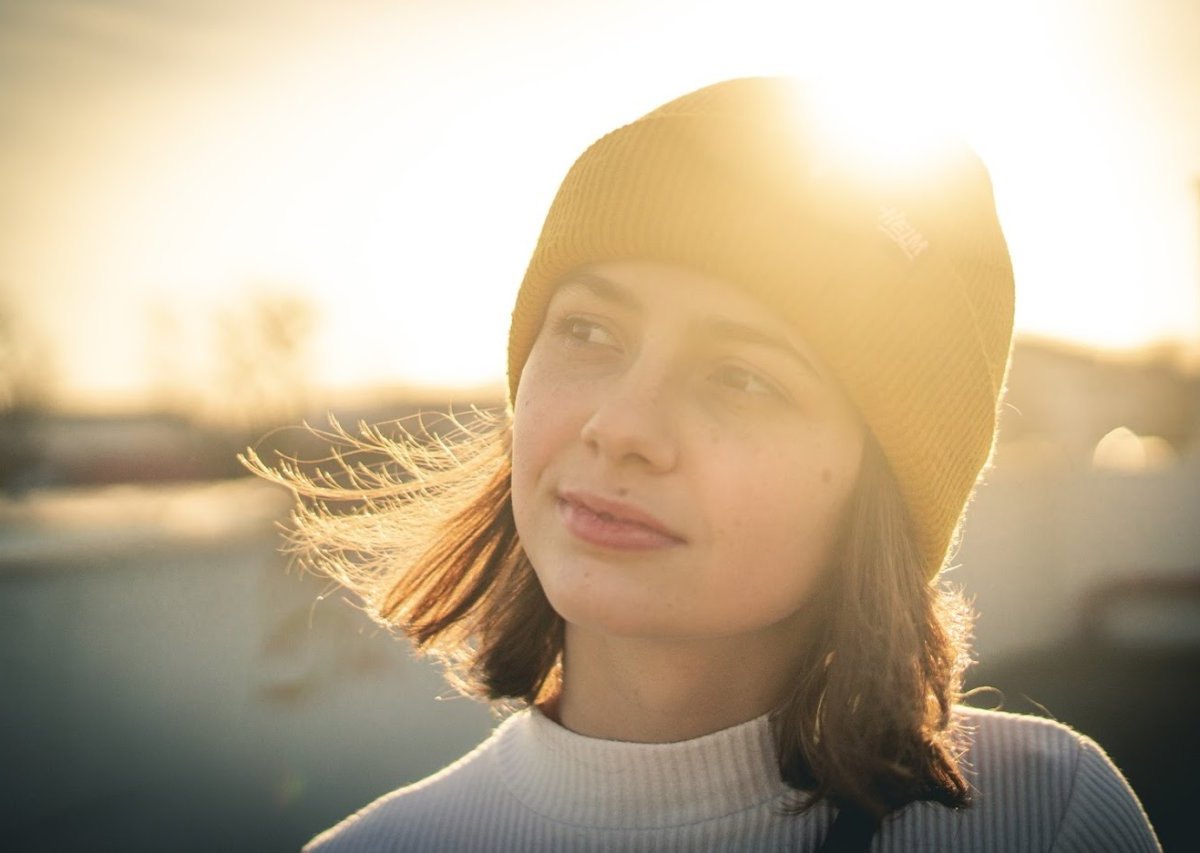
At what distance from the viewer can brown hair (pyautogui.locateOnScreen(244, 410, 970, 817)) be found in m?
1.67

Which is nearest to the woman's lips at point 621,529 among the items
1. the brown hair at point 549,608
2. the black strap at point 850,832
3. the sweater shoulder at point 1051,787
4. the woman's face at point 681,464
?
the woman's face at point 681,464

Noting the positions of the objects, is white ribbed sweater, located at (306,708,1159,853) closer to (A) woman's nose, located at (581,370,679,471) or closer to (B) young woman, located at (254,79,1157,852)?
(B) young woman, located at (254,79,1157,852)

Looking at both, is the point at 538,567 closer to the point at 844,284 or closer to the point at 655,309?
the point at 655,309

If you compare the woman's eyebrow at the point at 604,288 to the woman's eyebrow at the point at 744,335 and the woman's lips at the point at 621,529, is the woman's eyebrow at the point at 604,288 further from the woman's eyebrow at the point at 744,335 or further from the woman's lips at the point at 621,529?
the woman's lips at the point at 621,529

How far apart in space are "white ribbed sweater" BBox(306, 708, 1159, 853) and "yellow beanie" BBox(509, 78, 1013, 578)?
1.43ft

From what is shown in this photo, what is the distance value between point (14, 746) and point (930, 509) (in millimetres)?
3163

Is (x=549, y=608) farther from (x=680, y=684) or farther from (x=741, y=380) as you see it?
(x=741, y=380)

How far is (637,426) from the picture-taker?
1487 mm

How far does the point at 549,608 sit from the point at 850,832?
34.9 inches

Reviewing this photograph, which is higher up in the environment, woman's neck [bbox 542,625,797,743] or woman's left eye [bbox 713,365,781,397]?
woman's left eye [bbox 713,365,781,397]

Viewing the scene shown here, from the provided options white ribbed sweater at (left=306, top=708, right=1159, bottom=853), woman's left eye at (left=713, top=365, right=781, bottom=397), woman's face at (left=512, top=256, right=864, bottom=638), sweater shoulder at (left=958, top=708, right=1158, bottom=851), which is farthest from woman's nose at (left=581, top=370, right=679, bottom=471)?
sweater shoulder at (left=958, top=708, right=1158, bottom=851)

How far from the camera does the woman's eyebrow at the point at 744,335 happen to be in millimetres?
1576

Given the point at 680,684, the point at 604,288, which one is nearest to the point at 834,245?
the point at 604,288

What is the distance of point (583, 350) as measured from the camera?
171 centimetres
